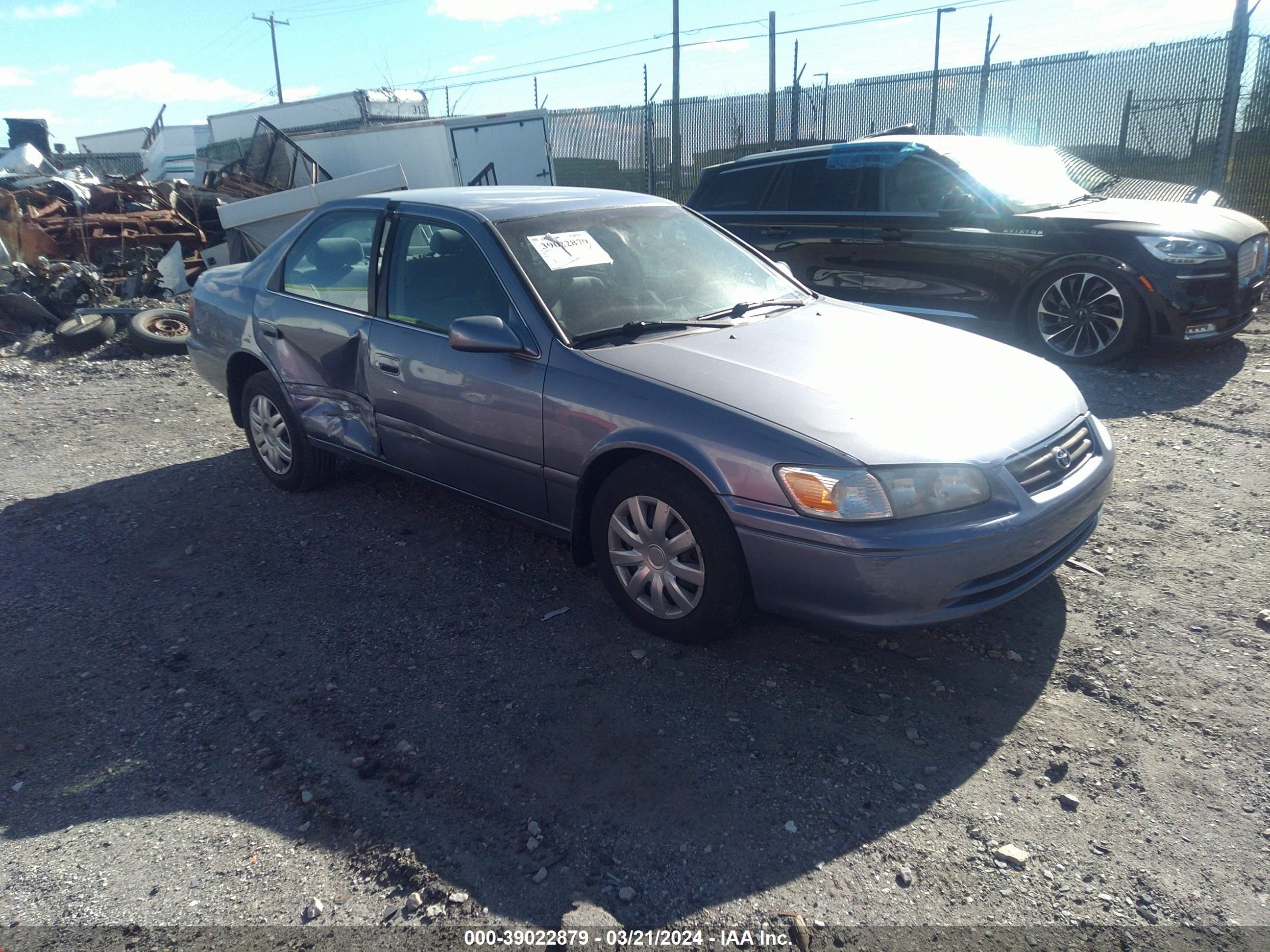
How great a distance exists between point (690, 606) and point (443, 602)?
48.2 inches

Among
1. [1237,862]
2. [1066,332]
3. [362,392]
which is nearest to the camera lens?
[1237,862]

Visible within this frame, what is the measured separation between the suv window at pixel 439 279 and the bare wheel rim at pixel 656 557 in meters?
1.08

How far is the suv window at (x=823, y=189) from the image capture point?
768 centimetres

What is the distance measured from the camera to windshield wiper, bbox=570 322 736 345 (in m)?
3.71

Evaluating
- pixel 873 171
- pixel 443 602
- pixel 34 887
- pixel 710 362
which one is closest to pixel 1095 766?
pixel 710 362

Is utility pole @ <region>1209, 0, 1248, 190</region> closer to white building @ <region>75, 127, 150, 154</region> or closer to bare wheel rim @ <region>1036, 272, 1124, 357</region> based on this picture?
bare wheel rim @ <region>1036, 272, 1124, 357</region>

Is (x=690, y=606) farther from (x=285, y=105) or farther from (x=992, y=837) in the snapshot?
(x=285, y=105)

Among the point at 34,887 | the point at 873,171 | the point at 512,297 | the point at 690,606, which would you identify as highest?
the point at 873,171

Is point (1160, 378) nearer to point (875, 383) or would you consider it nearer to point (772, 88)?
point (875, 383)

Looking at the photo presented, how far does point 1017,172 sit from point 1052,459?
515cm

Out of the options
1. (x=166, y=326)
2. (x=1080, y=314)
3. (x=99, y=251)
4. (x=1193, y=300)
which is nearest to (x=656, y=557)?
(x=1080, y=314)

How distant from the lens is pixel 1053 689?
317cm

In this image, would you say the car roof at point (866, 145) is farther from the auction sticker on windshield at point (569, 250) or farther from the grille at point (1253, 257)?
the auction sticker on windshield at point (569, 250)

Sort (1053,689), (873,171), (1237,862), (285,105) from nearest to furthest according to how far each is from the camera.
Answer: (1237,862) → (1053,689) → (873,171) → (285,105)
